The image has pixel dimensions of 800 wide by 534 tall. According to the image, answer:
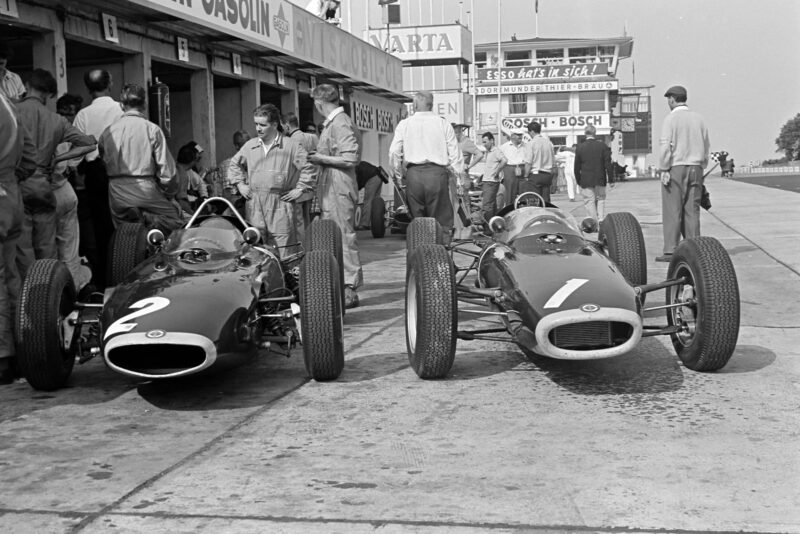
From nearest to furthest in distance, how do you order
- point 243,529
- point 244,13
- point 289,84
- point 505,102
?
point 243,529 → point 244,13 → point 289,84 → point 505,102

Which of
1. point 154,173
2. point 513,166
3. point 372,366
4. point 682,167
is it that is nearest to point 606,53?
point 513,166

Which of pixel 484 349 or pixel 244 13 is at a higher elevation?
pixel 244 13

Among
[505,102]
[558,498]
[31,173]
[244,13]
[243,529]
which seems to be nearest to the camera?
[243,529]

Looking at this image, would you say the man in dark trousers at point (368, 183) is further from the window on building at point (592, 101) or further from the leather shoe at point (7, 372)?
the window on building at point (592, 101)

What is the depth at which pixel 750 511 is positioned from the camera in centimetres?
359

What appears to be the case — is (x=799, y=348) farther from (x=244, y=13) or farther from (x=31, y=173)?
(x=244, y=13)

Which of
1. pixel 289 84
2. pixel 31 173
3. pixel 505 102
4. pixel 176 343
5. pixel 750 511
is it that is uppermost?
pixel 505 102

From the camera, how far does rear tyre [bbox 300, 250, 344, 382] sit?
5.68 m

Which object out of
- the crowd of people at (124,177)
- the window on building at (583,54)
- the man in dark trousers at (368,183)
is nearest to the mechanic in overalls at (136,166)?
the crowd of people at (124,177)

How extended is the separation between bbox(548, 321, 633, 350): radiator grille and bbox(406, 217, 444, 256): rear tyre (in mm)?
2694

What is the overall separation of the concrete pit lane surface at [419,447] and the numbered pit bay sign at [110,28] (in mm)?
5512

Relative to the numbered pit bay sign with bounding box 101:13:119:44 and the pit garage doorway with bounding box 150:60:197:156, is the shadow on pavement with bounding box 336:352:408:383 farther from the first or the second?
the pit garage doorway with bounding box 150:60:197:156

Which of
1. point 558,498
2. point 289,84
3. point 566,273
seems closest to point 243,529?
point 558,498

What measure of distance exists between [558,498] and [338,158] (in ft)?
18.0
